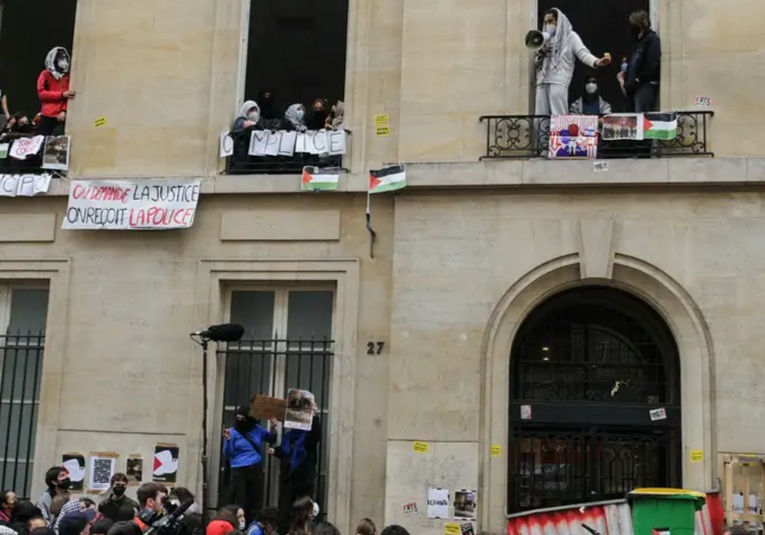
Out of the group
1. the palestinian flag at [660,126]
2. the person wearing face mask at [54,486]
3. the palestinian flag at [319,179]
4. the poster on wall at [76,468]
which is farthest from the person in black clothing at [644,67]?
the poster on wall at [76,468]

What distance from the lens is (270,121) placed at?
1256cm

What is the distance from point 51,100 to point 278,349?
4.64 metres

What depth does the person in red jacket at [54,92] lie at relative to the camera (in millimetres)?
12898

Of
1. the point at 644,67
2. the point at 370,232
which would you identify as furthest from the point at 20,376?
the point at 644,67

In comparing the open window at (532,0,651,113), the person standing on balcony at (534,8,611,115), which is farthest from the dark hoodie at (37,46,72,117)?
the open window at (532,0,651,113)

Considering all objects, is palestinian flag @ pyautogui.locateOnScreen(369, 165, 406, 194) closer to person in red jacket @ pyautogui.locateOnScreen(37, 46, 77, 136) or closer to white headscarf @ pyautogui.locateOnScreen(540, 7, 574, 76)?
white headscarf @ pyautogui.locateOnScreen(540, 7, 574, 76)

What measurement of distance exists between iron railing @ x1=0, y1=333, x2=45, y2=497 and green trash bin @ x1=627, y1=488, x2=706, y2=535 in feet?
24.9

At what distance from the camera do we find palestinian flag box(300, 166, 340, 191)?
38.4 feet

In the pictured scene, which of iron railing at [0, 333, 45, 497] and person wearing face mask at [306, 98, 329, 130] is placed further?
person wearing face mask at [306, 98, 329, 130]

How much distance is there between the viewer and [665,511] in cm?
907

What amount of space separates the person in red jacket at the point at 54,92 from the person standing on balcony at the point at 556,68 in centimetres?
618

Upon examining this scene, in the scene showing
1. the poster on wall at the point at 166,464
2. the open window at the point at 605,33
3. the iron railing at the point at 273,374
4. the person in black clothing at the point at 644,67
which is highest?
the open window at the point at 605,33

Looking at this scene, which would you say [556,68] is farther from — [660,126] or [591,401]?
[591,401]

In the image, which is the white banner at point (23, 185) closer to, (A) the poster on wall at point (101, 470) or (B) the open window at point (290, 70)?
(B) the open window at point (290, 70)
